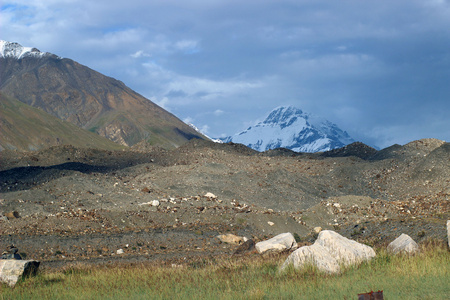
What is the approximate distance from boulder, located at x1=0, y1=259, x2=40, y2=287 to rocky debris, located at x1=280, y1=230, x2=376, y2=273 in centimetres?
671

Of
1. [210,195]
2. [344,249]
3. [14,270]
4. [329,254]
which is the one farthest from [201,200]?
[329,254]

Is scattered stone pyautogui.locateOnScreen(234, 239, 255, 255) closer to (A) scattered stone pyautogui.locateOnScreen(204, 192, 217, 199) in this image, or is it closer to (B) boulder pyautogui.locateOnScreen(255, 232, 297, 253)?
(B) boulder pyautogui.locateOnScreen(255, 232, 297, 253)

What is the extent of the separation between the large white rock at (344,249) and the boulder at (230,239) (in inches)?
447

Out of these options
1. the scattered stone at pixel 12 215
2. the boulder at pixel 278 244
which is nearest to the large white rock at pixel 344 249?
the boulder at pixel 278 244

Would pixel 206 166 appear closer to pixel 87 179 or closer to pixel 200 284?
pixel 87 179

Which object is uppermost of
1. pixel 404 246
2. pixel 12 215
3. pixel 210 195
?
pixel 210 195

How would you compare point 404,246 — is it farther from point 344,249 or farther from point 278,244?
point 278,244

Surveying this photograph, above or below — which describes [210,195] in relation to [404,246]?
above

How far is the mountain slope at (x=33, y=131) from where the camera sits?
515ft

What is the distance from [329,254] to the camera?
42.0ft

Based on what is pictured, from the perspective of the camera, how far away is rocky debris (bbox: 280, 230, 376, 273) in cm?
1240

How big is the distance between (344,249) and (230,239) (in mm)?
12077

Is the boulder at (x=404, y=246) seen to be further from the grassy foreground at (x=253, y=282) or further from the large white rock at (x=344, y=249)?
the large white rock at (x=344, y=249)

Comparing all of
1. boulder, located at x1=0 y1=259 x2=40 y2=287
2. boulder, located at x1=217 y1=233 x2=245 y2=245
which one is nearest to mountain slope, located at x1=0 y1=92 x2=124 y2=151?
boulder, located at x1=217 y1=233 x2=245 y2=245
